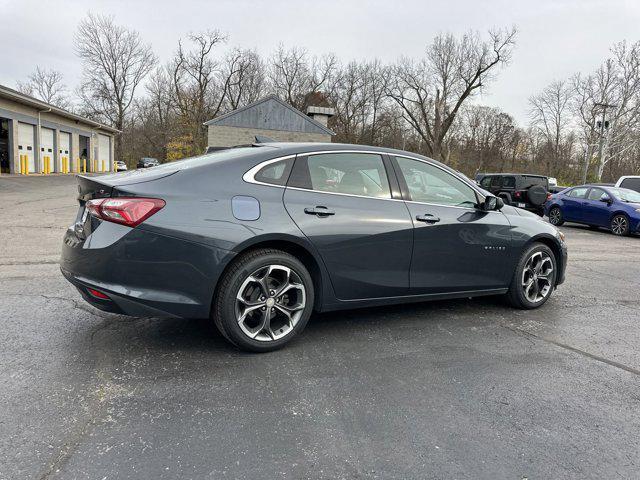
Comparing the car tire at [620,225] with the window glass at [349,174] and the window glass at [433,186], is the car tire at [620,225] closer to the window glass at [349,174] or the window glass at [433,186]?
the window glass at [433,186]

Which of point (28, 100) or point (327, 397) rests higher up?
point (28, 100)

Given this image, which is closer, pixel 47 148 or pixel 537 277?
pixel 537 277

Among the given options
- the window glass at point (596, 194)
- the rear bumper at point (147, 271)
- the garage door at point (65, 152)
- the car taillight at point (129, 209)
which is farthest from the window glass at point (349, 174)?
the garage door at point (65, 152)

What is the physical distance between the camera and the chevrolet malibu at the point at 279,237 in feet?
9.81

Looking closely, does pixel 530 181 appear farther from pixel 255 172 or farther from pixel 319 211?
pixel 255 172

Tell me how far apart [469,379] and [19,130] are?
3062 centimetres

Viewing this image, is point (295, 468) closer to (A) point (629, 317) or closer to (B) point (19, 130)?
(A) point (629, 317)

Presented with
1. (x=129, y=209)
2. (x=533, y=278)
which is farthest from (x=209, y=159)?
(x=533, y=278)

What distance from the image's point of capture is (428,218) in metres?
3.96

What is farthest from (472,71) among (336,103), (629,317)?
(629,317)

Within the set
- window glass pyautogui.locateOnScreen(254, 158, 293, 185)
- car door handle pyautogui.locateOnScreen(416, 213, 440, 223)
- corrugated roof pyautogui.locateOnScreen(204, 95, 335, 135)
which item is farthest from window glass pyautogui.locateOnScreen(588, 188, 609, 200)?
corrugated roof pyautogui.locateOnScreen(204, 95, 335, 135)

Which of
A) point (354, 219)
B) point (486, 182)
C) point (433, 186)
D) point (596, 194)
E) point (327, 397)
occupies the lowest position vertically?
point (327, 397)

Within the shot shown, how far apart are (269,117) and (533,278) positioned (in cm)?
2709

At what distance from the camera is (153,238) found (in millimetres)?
2941
